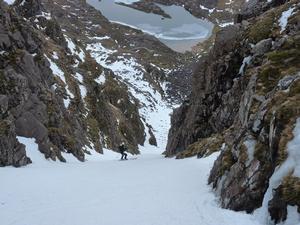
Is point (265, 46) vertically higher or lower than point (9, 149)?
higher

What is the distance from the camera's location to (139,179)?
78.0ft

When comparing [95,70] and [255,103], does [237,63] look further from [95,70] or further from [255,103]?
[95,70]

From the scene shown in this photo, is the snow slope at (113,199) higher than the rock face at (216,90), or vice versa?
the rock face at (216,90)

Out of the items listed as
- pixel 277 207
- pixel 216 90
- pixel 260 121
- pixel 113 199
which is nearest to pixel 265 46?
pixel 216 90

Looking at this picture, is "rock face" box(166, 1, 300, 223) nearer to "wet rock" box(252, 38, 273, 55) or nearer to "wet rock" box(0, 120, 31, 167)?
"wet rock" box(252, 38, 273, 55)

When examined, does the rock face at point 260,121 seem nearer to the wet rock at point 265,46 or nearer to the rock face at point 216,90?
the wet rock at point 265,46

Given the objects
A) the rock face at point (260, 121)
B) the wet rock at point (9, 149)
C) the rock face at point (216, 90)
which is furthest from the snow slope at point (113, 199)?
the rock face at point (216, 90)

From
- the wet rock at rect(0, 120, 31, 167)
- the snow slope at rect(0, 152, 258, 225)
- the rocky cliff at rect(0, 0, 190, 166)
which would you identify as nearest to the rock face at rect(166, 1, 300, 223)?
the snow slope at rect(0, 152, 258, 225)

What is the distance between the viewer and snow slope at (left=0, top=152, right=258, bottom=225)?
15.1 meters

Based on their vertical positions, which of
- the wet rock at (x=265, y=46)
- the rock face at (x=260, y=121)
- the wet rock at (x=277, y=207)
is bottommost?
the wet rock at (x=277, y=207)

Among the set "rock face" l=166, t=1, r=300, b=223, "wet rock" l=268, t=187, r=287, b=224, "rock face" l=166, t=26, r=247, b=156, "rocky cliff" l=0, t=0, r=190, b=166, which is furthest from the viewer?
"rock face" l=166, t=26, r=247, b=156

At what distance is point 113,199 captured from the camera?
60.5 ft

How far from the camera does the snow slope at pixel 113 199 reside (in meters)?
15.1

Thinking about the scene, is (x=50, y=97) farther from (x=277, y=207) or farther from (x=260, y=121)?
(x=277, y=207)
